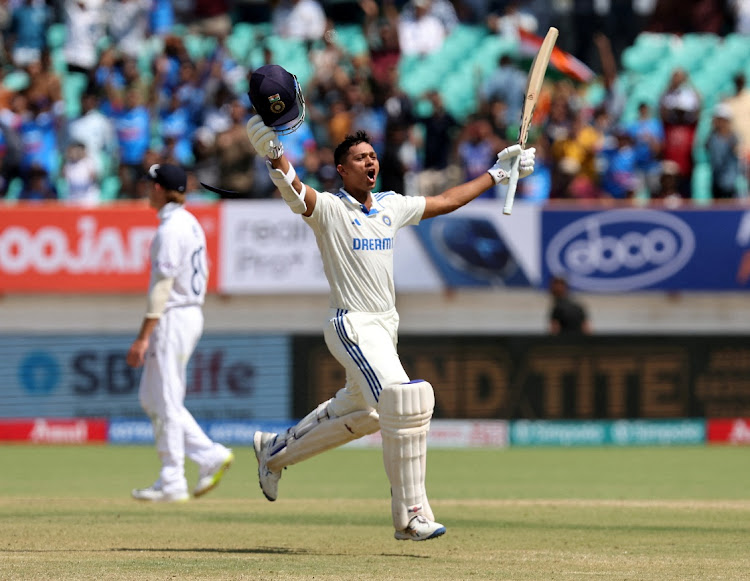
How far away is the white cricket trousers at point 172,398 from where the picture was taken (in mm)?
9281

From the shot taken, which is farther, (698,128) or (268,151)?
(698,128)

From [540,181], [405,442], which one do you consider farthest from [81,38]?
[405,442]

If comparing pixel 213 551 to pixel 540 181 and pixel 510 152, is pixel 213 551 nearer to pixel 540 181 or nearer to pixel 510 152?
pixel 510 152

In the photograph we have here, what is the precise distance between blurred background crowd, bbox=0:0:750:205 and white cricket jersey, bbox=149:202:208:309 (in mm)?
7756

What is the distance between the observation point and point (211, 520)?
8.34 meters

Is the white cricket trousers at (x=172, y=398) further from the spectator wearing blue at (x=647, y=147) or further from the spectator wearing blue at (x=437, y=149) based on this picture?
the spectator wearing blue at (x=647, y=147)

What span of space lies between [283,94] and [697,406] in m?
10.0

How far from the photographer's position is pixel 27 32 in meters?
20.7

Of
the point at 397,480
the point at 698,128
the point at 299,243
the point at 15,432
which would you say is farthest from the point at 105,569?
the point at 698,128

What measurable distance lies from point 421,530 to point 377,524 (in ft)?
5.30

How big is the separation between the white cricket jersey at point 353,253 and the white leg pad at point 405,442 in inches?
20.5

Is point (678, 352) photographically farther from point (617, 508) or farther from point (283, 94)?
point (283, 94)

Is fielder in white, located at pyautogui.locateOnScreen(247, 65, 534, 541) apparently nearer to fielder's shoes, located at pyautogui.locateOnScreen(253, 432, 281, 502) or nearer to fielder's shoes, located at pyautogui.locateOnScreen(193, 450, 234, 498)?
fielder's shoes, located at pyautogui.locateOnScreen(253, 432, 281, 502)

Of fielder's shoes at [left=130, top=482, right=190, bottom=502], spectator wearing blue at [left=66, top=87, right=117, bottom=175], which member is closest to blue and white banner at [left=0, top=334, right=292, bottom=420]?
spectator wearing blue at [left=66, top=87, right=117, bottom=175]
